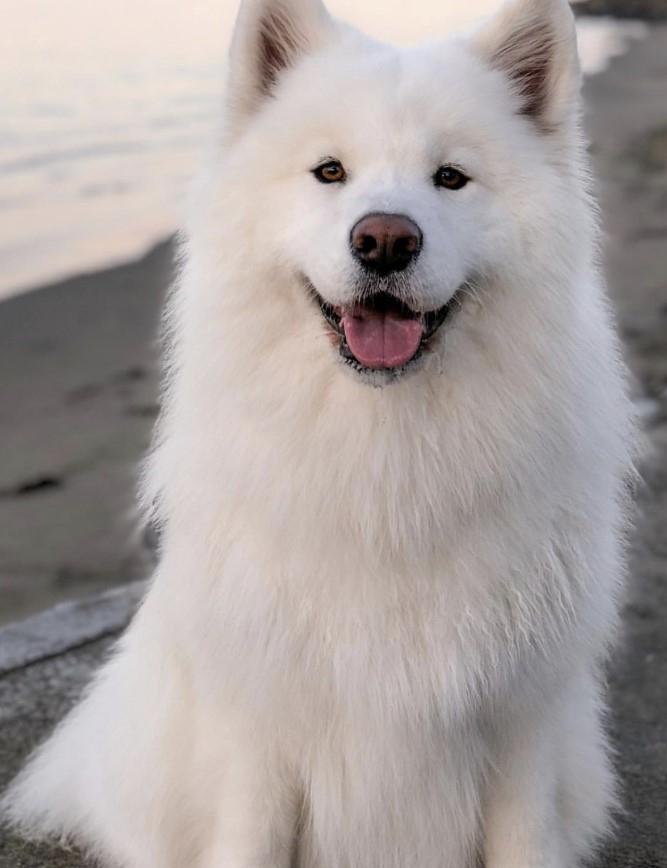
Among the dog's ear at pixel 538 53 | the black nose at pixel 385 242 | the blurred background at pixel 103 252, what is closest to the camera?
the black nose at pixel 385 242

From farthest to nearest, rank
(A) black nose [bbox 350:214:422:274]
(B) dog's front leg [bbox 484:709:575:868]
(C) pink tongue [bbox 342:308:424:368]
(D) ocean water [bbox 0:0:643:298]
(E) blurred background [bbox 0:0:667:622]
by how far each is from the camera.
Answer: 1. (D) ocean water [bbox 0:0:643:298]
2. (E) blurred background [bbox 0:0:667:622]
3. (B) dog's front leg [bbox 484:709:575:868]
4. (C) pink tongue [bbox 342:308:424:368]
5. (A) black nose [bbox 350:214:422:274]

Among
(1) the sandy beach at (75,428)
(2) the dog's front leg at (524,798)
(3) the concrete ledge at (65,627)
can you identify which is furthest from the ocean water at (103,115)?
(3) the concrete ledge at (65,627)

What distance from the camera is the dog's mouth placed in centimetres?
222

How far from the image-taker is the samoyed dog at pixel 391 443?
2.29 m

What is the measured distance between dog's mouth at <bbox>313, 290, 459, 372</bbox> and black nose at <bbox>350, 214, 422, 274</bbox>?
0.26 feet

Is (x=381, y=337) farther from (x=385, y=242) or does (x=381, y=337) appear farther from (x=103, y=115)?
(x=103, y=115)

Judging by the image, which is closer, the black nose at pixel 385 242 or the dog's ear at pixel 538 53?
the black nose at pixel 385 242

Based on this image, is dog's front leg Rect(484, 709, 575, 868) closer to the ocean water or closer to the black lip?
the black lip

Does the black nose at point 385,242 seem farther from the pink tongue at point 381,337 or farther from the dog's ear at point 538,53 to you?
the dog's ear at point 538,53

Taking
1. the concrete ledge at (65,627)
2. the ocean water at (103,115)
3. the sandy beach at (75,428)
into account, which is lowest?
the ocean water at (103,115)

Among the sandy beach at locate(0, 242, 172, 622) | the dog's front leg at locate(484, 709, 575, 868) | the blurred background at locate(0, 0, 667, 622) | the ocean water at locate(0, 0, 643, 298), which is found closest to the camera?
the dog's front leg at locate(484, 709, 575, 868)

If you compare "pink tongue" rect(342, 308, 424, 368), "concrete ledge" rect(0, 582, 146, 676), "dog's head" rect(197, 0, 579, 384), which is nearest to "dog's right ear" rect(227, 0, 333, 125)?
"dog's head" rect(197, 0, 579, 384)

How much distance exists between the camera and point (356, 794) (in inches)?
96.4

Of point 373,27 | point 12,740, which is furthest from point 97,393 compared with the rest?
point 373,27
